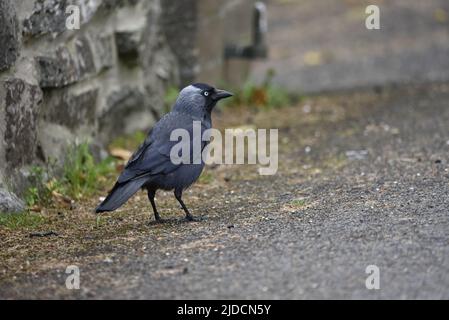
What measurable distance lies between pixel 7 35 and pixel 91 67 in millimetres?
1555

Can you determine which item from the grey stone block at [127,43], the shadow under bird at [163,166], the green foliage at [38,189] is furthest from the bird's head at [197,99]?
the grey stone block at [127,43]

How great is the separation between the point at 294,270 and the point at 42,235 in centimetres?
189

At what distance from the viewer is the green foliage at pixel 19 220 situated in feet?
18.6

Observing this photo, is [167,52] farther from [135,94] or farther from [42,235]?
[42,235]

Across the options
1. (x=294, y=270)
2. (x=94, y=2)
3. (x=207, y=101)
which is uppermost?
(x=94, y=2)

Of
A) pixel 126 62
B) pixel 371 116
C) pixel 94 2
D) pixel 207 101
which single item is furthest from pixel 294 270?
pixel 371 116

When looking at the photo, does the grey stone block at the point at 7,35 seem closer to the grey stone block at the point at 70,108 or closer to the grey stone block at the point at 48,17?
the grey stone block at the point at 48,17

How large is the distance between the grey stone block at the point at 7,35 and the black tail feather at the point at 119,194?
1.08 m

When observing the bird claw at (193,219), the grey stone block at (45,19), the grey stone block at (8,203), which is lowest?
the bird claw at (193,219)

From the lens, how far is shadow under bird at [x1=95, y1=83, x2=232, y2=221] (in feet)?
18.5

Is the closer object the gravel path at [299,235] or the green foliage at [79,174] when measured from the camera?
the gravel path at [299,235]

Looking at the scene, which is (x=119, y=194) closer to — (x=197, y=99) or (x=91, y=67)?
(x=197, y=99)

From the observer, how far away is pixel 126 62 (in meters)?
8.10

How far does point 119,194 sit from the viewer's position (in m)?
5.56
